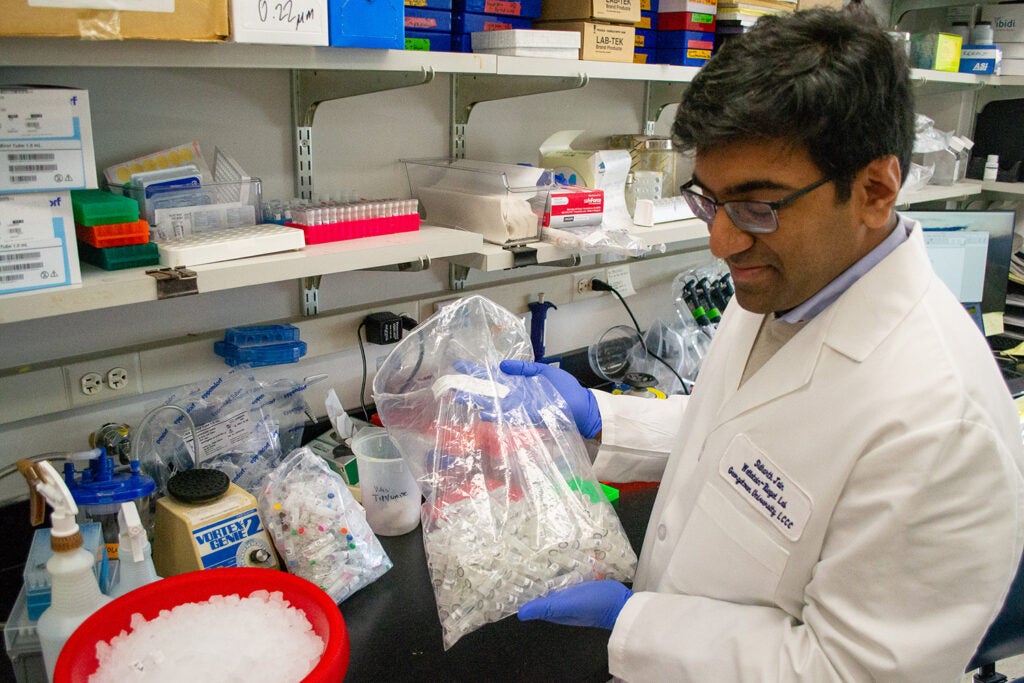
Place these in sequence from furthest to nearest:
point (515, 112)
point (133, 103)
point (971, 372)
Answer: point (515, 112), point (133, 103), point (971, 372)

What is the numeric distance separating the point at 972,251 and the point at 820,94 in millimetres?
2057

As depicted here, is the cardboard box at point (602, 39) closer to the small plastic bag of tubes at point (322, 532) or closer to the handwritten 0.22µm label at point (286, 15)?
the handwritten 0.22µm label at point (286, 15)

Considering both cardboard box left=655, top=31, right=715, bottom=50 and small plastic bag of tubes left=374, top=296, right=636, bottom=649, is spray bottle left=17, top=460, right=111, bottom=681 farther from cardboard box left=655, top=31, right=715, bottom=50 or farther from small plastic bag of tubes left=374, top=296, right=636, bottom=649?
cardboard box left=655, top=31, right=715, bottom=50

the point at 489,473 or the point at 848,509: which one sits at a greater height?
the point at 848,509

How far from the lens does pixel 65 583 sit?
96cm

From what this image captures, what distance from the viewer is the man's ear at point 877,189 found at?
33.3 inches

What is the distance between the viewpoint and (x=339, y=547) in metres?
1.24

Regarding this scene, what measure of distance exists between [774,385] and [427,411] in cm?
61

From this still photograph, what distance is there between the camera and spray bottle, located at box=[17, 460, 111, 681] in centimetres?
95

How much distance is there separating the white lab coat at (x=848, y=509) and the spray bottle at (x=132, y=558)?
2.21ft

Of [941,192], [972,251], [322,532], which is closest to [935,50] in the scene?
[941,192]

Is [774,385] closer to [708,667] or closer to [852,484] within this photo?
[852,484]

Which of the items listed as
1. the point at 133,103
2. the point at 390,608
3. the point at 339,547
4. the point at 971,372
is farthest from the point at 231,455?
the point at 971,372

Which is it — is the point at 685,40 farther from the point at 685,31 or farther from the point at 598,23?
the point at 598,23
